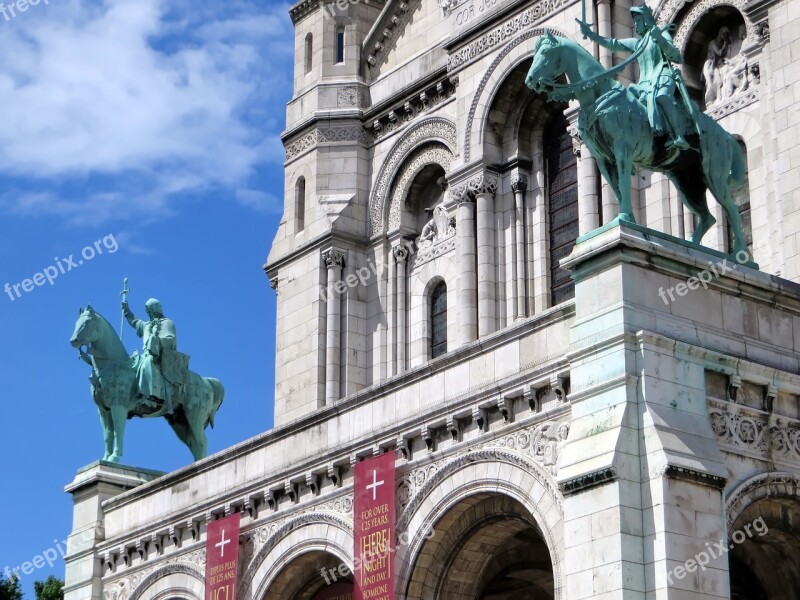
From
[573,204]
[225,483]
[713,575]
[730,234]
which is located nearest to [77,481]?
[225,483]

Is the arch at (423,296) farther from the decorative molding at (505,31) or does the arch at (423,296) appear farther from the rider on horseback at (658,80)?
the rider on horseback at (658,80)

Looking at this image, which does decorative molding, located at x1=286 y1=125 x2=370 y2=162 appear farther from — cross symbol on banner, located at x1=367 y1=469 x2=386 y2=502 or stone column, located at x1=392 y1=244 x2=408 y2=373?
cross symbol on banner, located at x1=367 y1=469 x2=386 y2=502

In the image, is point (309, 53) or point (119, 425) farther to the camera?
point (309, 53)

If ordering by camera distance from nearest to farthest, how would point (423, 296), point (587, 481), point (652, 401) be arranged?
point (587, 481), point (652, 401), point (423, 296)

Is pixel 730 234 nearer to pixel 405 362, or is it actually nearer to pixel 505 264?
pixel 505 264

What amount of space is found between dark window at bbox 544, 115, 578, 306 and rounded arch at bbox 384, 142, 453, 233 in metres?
3.66

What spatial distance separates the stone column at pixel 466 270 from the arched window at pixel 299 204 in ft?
20.1

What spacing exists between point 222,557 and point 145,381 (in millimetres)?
8030

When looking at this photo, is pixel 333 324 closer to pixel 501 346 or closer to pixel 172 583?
pixel 172 583

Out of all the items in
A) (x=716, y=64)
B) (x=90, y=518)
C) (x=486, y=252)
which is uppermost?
(x=716, y=64)

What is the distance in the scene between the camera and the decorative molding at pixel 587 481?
84.2 feet

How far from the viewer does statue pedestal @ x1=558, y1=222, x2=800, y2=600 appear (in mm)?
25469

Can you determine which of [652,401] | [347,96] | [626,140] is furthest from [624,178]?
[347,96]

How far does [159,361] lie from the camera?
4122 centimetres
